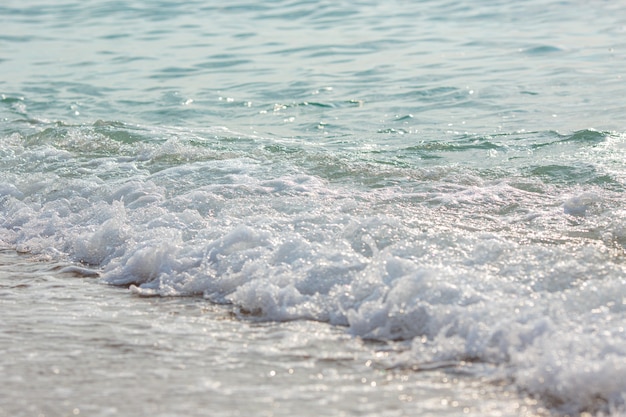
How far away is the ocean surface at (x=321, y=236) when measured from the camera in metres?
3.31

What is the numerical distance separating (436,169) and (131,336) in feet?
11.6

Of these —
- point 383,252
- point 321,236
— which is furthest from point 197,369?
point 321,236

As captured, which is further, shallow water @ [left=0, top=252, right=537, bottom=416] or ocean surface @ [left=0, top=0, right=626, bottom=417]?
ocean surface @ [left=0, top=0, right=626, bottom=417]

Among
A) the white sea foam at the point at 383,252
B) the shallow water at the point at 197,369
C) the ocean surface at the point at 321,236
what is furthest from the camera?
the white sea foam at the point at 383,252

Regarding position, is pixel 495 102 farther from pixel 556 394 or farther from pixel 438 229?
pixel 556 394

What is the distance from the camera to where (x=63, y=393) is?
3246 millimetres

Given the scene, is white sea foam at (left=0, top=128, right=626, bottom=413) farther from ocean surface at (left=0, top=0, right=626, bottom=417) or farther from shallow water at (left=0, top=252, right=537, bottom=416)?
shallow water at (left=0, top=252, right=537, bottom=416)

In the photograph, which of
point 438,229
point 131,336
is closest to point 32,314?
point 131,336

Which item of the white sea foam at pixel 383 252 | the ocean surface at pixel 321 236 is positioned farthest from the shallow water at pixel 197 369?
the white sea foam at pixel 383 252

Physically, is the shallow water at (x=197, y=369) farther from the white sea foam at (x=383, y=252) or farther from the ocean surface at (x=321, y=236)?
the white sea foam at (x=383, y=252)

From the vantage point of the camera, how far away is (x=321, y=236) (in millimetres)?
5008

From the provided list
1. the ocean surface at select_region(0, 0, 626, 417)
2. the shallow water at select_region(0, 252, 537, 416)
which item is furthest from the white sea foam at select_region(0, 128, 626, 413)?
the shallow water at select_region(0, 252, 537, 416)

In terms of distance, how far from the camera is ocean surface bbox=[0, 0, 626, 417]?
331 cm

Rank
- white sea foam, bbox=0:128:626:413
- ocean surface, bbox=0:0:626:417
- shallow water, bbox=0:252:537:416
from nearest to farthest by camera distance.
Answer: shallow water, bbox=0:252:537:416, ocean surface, bbox=0:0:626:417, white sea foam, bbox=0:128:626:413
